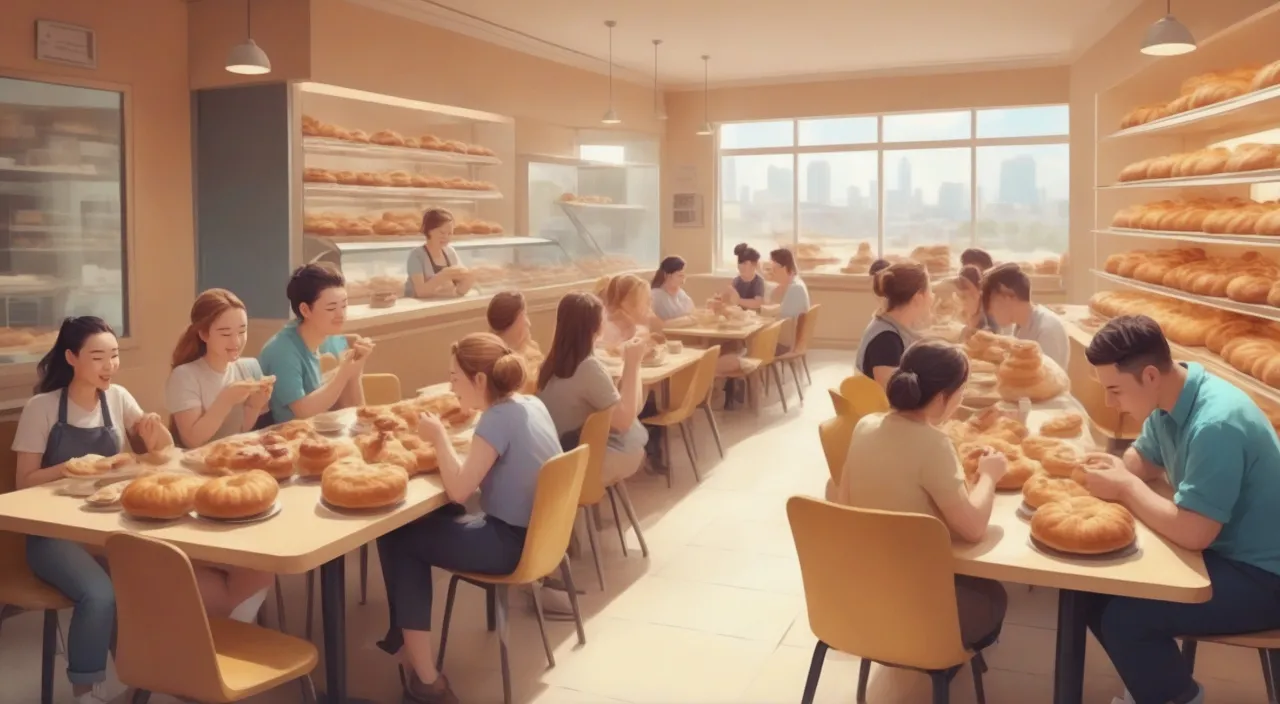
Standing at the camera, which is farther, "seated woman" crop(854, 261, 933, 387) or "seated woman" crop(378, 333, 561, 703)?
"seated woman" crop(854, 261, 933, 387)

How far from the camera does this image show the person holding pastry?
7.18 meters

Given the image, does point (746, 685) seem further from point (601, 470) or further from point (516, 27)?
point (516, 27)

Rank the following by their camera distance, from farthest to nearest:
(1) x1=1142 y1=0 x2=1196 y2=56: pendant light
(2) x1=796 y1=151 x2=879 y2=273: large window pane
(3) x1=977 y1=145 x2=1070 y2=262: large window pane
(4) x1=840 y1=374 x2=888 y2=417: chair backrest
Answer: (2) x1=796 y1=151 x2=879 y2=273: large window pane → (3) x1=977 y1=145 x2=1070 y2=262: large window pane → (1) x1=1142 y1=0 x2=1196 y2=56: pendant light → (4) x1=840 y1=374 x2=888 y2=417: chair backrest

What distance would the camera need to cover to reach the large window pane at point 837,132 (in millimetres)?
12328

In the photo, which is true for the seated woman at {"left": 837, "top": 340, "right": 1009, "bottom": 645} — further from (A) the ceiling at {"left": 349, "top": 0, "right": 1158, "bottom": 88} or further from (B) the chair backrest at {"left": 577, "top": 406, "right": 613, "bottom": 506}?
(A) the ceiling at {"left": 349, "top": 0, "right": 1158, "bottom": 88}

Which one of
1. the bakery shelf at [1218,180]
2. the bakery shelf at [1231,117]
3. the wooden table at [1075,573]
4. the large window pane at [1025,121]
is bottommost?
the wooden table at [1075,573]

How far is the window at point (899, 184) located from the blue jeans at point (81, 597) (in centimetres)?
1029

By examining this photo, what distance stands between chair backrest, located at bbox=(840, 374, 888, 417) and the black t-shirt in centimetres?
35

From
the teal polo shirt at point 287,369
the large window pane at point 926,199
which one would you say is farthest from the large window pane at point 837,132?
the teal polo shirt at point 287,369

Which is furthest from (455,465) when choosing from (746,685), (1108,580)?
(1108,580)

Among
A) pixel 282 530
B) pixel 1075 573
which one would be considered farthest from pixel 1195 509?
pixel 282 530

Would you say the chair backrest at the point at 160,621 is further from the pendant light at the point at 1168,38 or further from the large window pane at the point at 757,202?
the large window pane at the point at 757,202

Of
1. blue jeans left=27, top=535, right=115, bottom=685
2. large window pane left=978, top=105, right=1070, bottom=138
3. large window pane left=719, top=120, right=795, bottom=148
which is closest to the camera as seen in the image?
blue jeans left=27, top=535, right=115, bottom=685

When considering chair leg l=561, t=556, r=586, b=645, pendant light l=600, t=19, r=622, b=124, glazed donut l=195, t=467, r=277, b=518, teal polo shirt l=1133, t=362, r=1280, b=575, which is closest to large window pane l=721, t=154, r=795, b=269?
pendant light l=600, t=19, r=622, b=124
